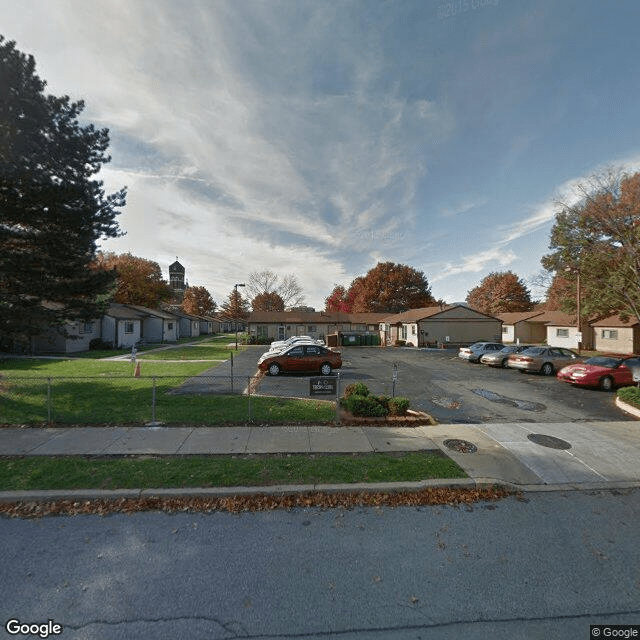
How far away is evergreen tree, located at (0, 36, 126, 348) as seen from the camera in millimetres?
8680

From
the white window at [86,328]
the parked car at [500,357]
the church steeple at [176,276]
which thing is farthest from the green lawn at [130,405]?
the church steeple at [176,276]

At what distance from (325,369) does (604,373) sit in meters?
11.4

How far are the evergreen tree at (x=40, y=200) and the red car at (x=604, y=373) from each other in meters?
18.7

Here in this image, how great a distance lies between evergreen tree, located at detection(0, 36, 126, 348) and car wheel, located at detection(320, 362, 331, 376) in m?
9.78

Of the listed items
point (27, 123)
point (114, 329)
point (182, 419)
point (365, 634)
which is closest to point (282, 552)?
point (365, 634)

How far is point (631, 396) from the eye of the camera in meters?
9.59

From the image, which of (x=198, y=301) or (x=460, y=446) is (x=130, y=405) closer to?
(x=460, y=446)

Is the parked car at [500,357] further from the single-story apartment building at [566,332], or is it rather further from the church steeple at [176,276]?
the church steeple at [176,276]

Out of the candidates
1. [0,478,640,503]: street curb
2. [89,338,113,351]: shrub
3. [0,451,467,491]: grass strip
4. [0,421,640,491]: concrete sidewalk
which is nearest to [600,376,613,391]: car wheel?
[0,421,640,491]: concrete sidewalk

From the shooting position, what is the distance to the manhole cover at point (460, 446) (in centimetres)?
613

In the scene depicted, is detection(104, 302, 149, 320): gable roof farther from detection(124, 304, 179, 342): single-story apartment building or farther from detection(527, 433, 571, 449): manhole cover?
detection(527, 433, 571, 449): manhole cover

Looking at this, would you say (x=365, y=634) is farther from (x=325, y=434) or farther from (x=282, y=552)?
(x=325, y=434)

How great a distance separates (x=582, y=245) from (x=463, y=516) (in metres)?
13.9

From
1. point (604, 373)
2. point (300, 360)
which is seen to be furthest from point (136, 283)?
point (604, 373)
